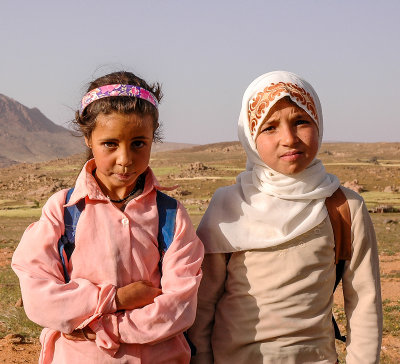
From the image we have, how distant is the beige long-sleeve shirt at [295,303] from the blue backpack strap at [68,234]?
2.09 ft

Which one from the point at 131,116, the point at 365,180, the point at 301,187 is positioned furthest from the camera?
the point at 365,180

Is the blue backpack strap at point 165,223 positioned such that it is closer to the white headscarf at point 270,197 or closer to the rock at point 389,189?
the white headscarf at point 270,197

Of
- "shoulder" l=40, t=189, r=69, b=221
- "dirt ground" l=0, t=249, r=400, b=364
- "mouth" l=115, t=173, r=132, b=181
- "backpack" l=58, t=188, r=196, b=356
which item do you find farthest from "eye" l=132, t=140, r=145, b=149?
"dirt ground" l=0, t=249, r=400, b=364

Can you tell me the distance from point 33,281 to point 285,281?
39.7 inches

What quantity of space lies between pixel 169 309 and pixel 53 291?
0.43 metres

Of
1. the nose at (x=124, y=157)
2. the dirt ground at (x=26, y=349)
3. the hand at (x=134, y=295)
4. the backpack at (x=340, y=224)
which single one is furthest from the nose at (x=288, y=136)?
the dirt ground at (x=26, y=349)

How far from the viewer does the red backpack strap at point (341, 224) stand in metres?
2.62

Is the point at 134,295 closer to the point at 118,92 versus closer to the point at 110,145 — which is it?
the point at 110,145

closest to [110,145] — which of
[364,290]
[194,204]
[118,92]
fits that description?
[118,92]

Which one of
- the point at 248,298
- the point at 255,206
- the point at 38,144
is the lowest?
the point at 248,298

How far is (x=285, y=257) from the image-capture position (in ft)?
8.55

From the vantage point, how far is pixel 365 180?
107ft

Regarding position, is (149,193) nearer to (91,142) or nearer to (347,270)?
(91,142)

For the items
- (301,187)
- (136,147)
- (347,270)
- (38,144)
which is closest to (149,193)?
(136,147)
